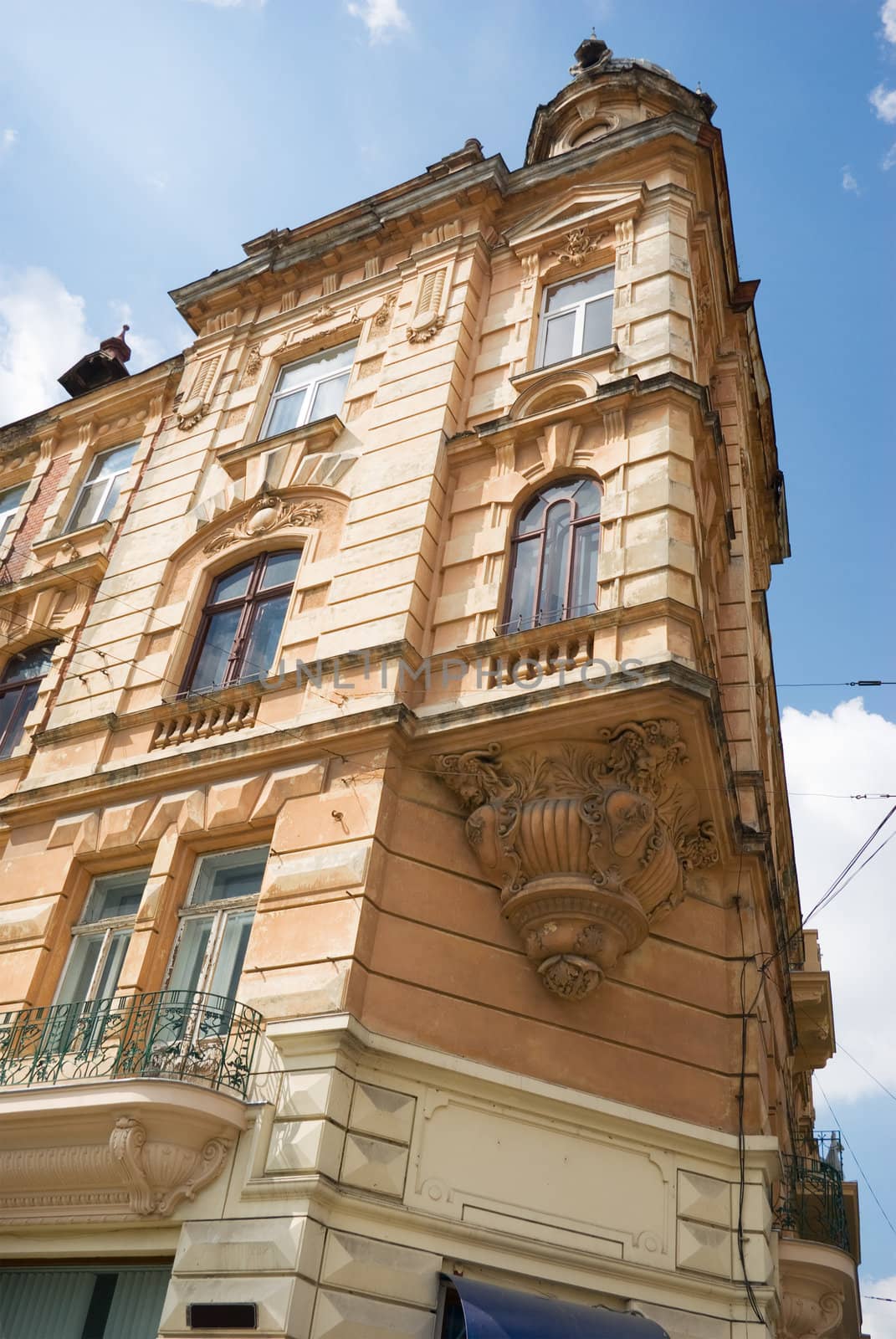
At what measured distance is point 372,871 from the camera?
10891mm

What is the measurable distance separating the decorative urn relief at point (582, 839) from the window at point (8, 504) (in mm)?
12811

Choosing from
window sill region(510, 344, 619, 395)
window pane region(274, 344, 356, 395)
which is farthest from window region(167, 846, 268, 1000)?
window pane region(274, 344, 356, 395)

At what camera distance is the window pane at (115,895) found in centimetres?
1291

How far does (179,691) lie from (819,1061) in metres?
12.8

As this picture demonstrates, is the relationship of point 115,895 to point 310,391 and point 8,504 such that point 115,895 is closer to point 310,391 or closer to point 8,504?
point 310,391

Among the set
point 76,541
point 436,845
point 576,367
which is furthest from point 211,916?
point 76,541

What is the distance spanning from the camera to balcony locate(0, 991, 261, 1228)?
9.65 meters

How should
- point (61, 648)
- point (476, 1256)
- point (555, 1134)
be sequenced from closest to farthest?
point (476, 1256) < point (555, 1134) < point (61, 648)

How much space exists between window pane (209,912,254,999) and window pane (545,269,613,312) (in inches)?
374

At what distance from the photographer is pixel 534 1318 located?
9.02 meters

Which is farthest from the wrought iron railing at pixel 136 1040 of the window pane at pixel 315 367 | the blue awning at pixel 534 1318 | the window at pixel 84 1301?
the window pane at pixel 315 367

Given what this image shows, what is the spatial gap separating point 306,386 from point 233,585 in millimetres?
4010

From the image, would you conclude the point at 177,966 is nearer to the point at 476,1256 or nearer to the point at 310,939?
the point at 310,939

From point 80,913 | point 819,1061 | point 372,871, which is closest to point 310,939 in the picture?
point 372,871
